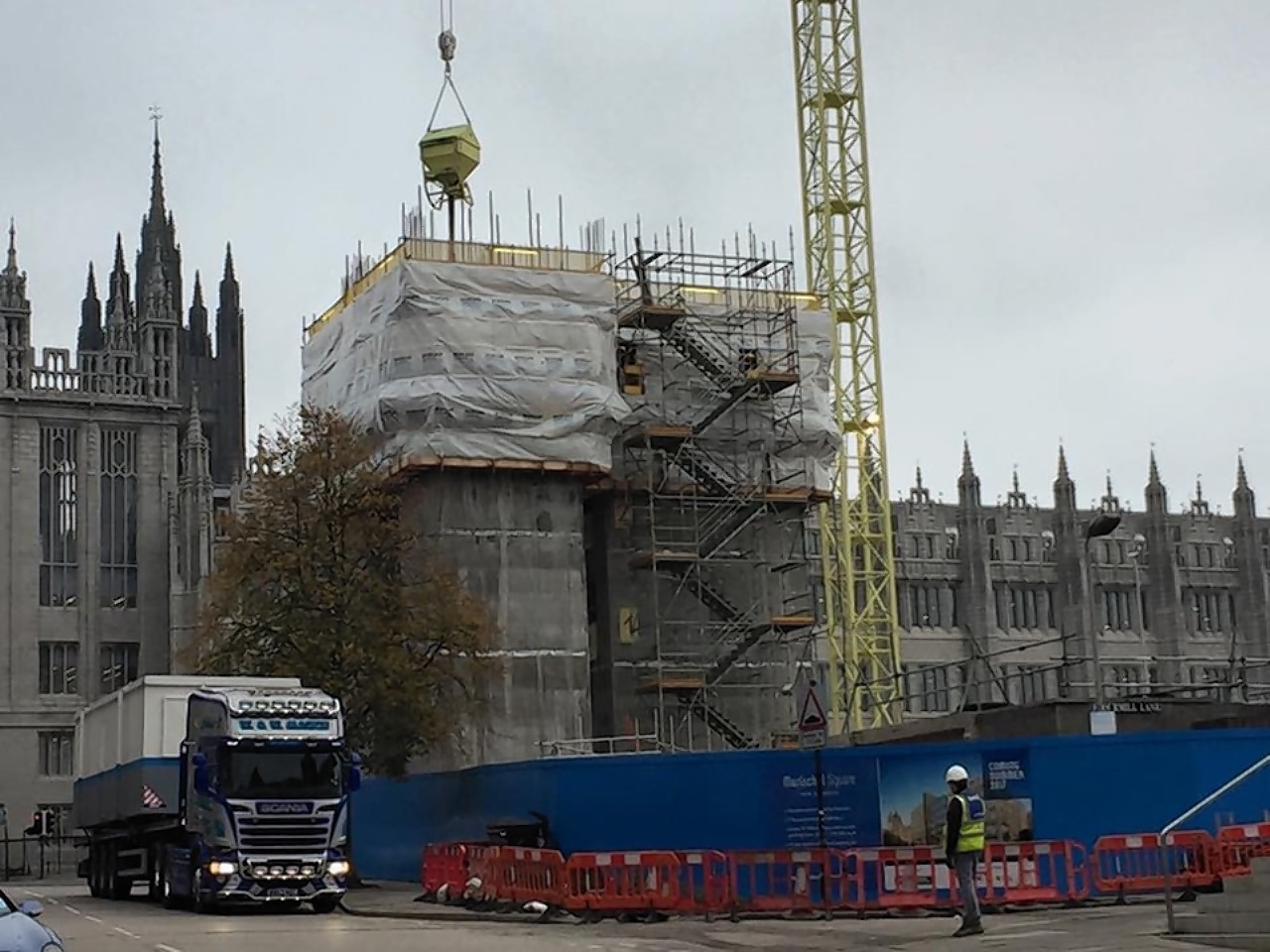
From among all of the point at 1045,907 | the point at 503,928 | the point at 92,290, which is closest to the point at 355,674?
the point at 503,928

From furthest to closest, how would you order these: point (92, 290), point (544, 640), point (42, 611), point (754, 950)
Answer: point (92, 290), point (42, 611), point (544, 640), point (754, 950)

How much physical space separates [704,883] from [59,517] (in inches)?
2313

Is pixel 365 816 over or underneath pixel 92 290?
underneath

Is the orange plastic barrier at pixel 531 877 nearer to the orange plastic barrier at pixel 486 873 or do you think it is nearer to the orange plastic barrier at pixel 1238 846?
the orange plastic barrier at pixel 486 873

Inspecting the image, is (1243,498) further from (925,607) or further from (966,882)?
(966,882)

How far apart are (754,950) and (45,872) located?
56195 millimetres

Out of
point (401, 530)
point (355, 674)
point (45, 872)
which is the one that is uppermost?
point (401, 530)

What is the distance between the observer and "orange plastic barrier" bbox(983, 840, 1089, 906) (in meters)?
26.2

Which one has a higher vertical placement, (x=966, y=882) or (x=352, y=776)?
(x=352, y=776)

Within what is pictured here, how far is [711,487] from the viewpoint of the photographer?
5319 cm

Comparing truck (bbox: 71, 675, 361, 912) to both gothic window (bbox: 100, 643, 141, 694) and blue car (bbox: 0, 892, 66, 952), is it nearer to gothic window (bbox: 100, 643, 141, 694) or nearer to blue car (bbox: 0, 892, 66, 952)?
Result: blue car (bbox: 0, 892, 66, 952)

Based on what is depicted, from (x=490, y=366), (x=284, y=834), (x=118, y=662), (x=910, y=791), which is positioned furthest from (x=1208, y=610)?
(x=284, y=834)

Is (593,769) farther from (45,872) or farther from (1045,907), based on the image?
(45,872)

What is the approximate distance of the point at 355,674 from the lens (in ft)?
137
